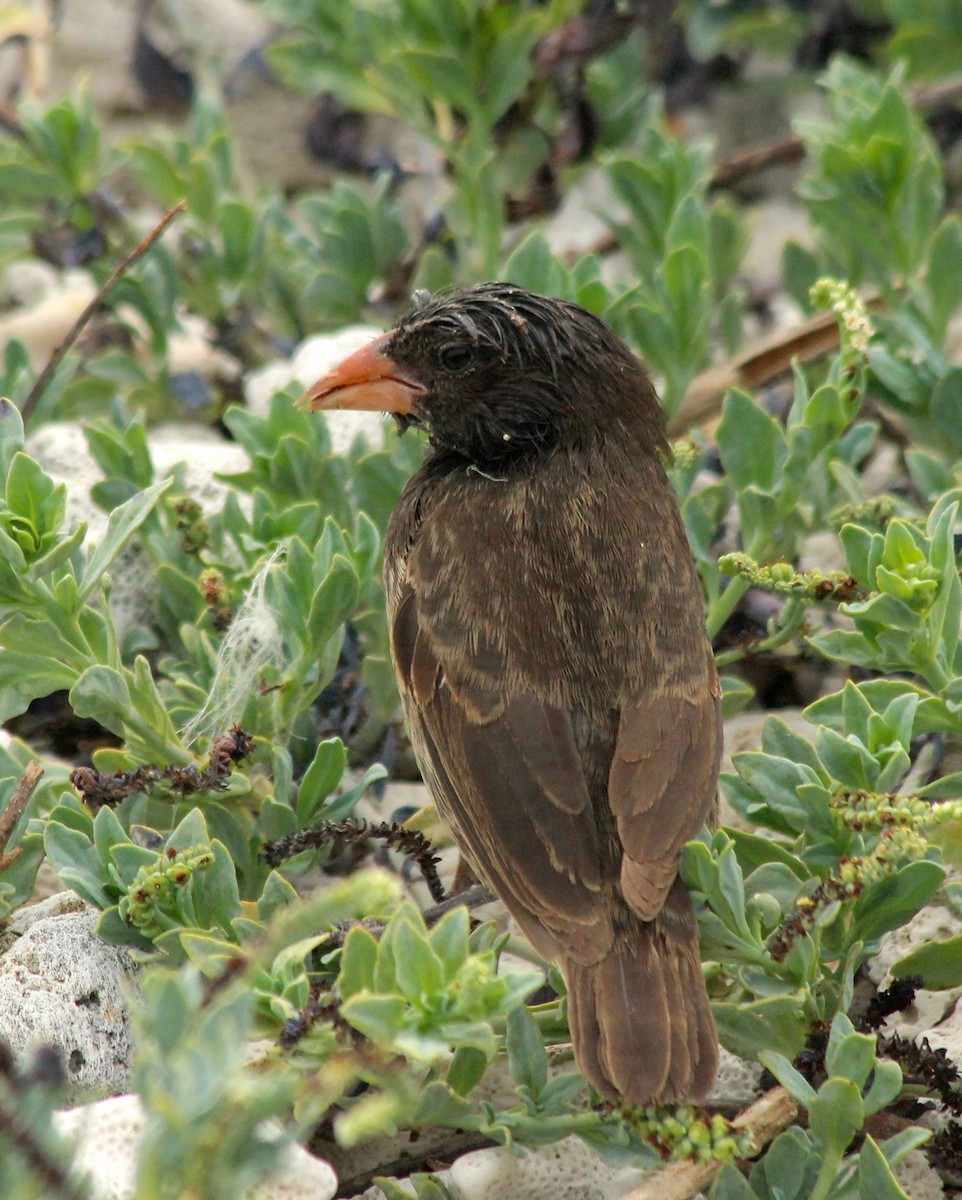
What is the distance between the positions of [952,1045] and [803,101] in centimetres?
442

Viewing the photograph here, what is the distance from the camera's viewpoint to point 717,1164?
2.76 metres

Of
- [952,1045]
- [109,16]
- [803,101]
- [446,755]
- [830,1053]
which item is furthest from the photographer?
[109,16]

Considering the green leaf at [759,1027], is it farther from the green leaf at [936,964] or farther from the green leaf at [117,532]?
the green leaf at [117,532]

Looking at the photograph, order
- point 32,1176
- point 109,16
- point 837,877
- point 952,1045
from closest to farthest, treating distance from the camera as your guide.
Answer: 1. point 32,1176
2. point 837,877
3. point 952,1045
4. point 109,16

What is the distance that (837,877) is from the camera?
2922mm

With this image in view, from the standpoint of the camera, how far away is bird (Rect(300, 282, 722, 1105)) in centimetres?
300

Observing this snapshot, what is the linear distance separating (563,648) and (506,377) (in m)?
0.78

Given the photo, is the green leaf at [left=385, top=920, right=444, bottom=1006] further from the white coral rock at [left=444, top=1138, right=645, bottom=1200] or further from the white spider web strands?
the white spider web strands

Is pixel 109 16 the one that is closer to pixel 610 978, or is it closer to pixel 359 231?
pixel 359 231

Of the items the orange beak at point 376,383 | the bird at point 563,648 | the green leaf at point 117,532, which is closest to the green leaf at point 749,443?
the bird at point 563,648

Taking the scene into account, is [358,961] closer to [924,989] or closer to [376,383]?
[924,989]

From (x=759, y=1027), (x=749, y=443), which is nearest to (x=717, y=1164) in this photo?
(x=759, y=1027)

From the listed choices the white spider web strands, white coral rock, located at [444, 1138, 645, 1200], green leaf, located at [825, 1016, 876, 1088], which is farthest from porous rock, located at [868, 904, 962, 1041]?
the white spider web strands

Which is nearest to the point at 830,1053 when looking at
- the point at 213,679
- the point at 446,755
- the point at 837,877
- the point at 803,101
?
the point at 837,877
